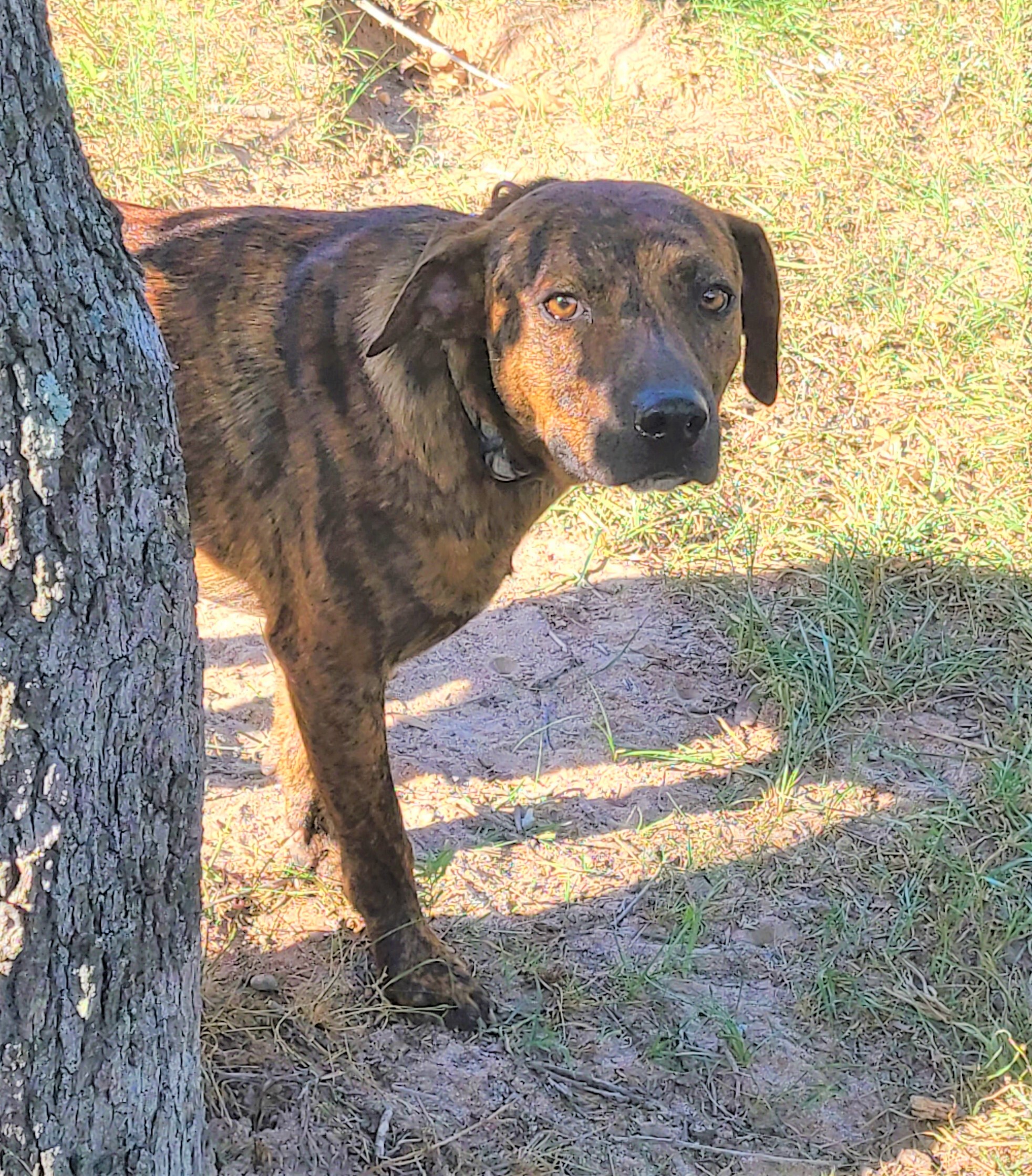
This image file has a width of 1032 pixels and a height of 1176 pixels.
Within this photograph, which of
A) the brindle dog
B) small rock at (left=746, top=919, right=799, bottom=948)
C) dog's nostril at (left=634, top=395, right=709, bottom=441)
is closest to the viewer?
dog's nostril at (left=634, top=395, right=709, bottom=441)

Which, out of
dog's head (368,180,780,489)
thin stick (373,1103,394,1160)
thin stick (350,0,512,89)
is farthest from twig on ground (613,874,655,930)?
thin stick (350,0,512,89)

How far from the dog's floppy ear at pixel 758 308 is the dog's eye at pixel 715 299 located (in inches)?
9.7

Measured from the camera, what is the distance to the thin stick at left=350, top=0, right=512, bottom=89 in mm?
5875

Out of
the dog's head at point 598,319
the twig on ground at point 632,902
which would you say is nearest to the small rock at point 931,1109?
the twig on ground at point 632,902

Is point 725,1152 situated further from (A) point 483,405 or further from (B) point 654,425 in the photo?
(A) point 483,405

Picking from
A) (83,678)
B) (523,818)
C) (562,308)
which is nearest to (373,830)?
(523,818)

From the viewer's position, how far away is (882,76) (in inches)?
232

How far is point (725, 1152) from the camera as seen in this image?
258 cm

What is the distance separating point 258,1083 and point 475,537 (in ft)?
3.76

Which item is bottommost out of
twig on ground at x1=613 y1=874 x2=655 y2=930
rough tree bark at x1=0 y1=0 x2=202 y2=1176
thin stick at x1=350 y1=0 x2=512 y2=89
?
twig on ground at x1=613 y1=874 x2=655 y2=930

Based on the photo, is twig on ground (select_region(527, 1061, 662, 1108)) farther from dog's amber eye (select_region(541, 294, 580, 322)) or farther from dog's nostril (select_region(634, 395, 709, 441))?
dog's amber eye (select_region(541, 294, 580, 322))

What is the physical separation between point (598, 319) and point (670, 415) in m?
0.26

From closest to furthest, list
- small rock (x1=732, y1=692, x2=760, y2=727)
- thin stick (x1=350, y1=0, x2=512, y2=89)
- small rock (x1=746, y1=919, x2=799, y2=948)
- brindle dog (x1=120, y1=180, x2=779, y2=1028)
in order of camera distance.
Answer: brindle dog (x1=120, y1=180, x2=779, y2=1028) → small rock (x1=746, y1=919, x2=799, y2=948) → small rock (x1=732, y1=692, x2=760, y2=727) → thin stick (x1=350, y1=0, x2=512, y2=89)

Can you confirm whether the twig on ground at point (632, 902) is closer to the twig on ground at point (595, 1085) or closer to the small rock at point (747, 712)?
the twig on ground at point (595, 1085)
